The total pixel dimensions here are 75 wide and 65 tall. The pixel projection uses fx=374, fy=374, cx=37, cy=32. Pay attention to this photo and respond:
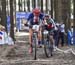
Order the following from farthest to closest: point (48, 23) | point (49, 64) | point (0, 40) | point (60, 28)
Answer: point (60, 28)
point (0, 40)
point (48, 23)
point (49, 64)

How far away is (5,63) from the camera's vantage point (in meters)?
12.1

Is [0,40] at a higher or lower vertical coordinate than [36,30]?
lower

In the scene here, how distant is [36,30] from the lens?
14.1 m

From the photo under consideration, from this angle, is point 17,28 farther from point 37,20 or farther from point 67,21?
point 37,20

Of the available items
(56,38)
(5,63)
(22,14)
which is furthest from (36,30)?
(22,14)

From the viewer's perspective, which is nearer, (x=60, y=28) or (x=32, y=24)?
(x=32, y=24)

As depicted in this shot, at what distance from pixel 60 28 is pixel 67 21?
1.90 meters

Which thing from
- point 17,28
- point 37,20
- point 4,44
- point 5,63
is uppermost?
point 37,20

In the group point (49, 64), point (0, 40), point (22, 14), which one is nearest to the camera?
point (49, 64)

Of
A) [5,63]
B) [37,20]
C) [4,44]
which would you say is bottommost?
[4,44]

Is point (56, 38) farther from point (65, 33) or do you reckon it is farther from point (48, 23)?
point (48, 23)

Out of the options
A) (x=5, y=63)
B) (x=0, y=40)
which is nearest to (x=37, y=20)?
(x=5, y=63)

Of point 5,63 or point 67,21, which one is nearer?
point 5,63

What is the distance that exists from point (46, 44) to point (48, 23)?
3.93ft
